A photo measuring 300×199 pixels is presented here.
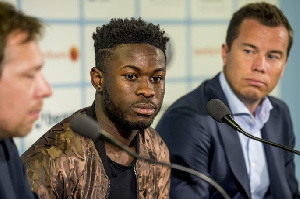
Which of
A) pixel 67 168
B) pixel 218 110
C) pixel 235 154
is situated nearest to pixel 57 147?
pixel 67 168

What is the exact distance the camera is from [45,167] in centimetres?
155

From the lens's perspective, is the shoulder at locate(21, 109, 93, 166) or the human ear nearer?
the shoulder at locate(21, 109, 93, 166)

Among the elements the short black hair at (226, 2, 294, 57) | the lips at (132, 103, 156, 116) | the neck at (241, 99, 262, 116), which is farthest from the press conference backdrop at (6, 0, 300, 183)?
the lips at (132, 103, 156, 116)

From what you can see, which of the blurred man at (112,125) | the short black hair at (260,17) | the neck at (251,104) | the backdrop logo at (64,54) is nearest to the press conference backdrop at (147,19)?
the backdrop logo at (64,54)

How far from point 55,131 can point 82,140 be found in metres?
0.09

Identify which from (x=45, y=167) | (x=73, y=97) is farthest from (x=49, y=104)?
(x=45, y=167)

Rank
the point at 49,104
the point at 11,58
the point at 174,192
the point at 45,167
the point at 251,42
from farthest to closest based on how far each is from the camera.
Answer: the point at 49,104
the point at 251,42
the point at 174,192
the point at 45,167
the point at 11,58

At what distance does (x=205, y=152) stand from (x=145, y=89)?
2.07 ft

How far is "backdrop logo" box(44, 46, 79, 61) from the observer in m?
3.02

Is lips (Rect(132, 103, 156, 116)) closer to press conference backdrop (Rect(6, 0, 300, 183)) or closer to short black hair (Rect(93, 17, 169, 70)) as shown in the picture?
short black hair (Rect(93, 17, 169, 70))

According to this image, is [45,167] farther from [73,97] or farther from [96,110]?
[73,97]

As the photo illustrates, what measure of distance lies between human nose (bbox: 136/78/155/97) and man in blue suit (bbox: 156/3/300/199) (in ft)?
1.83

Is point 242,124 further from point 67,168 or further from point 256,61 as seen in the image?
point 67,168

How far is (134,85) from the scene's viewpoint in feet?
5.34
